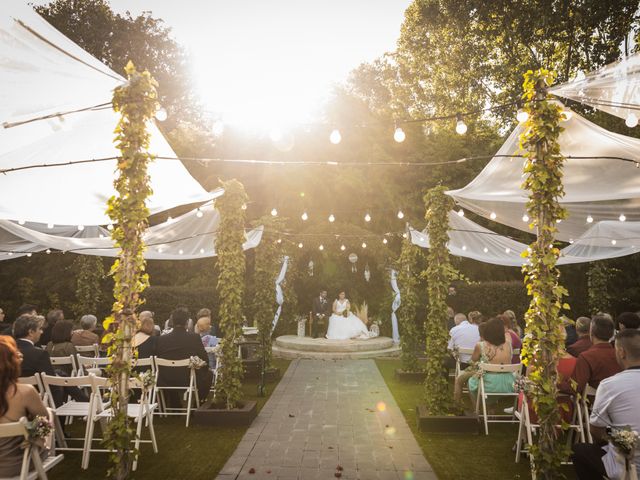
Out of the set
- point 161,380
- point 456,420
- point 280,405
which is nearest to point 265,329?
point 280,405

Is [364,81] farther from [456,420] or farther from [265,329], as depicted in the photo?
[456,420]

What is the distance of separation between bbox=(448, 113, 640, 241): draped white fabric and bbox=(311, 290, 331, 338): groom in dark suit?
8635 millimetres

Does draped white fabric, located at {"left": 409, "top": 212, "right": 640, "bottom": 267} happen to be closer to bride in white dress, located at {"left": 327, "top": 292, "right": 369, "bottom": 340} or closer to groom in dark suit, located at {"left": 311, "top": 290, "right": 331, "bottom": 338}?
bride in white dress, located at {"left": 327, "top": 292, "right": 369, "bottom": 340}

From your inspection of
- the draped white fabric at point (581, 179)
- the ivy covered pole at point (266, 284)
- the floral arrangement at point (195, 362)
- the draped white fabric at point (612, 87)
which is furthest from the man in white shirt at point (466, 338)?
the draped white fabric at point (612, 87)

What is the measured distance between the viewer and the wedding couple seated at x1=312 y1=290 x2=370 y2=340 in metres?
15.8

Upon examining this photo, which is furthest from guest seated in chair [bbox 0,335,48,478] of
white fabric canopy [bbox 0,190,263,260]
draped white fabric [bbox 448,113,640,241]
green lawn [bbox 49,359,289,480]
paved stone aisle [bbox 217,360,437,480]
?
white fabric canopy [bbox 0,190,263,260]

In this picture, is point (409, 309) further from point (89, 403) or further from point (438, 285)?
point (89, 403)

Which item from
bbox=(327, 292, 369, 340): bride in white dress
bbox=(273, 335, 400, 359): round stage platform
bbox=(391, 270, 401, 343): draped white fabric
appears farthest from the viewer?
bbox=(327, 292, 369, 340): bride in white dress

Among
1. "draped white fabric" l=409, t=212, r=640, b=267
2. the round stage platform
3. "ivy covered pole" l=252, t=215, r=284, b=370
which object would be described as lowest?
the round stage platform

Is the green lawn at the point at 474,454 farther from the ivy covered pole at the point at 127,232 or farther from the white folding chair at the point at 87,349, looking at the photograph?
the white folding chair at the point at 87,349

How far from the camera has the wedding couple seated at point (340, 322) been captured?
1575 cm

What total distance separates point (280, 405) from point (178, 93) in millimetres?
21635

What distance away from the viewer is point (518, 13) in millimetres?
18438

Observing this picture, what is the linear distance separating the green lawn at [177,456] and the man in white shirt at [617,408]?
3627mm
